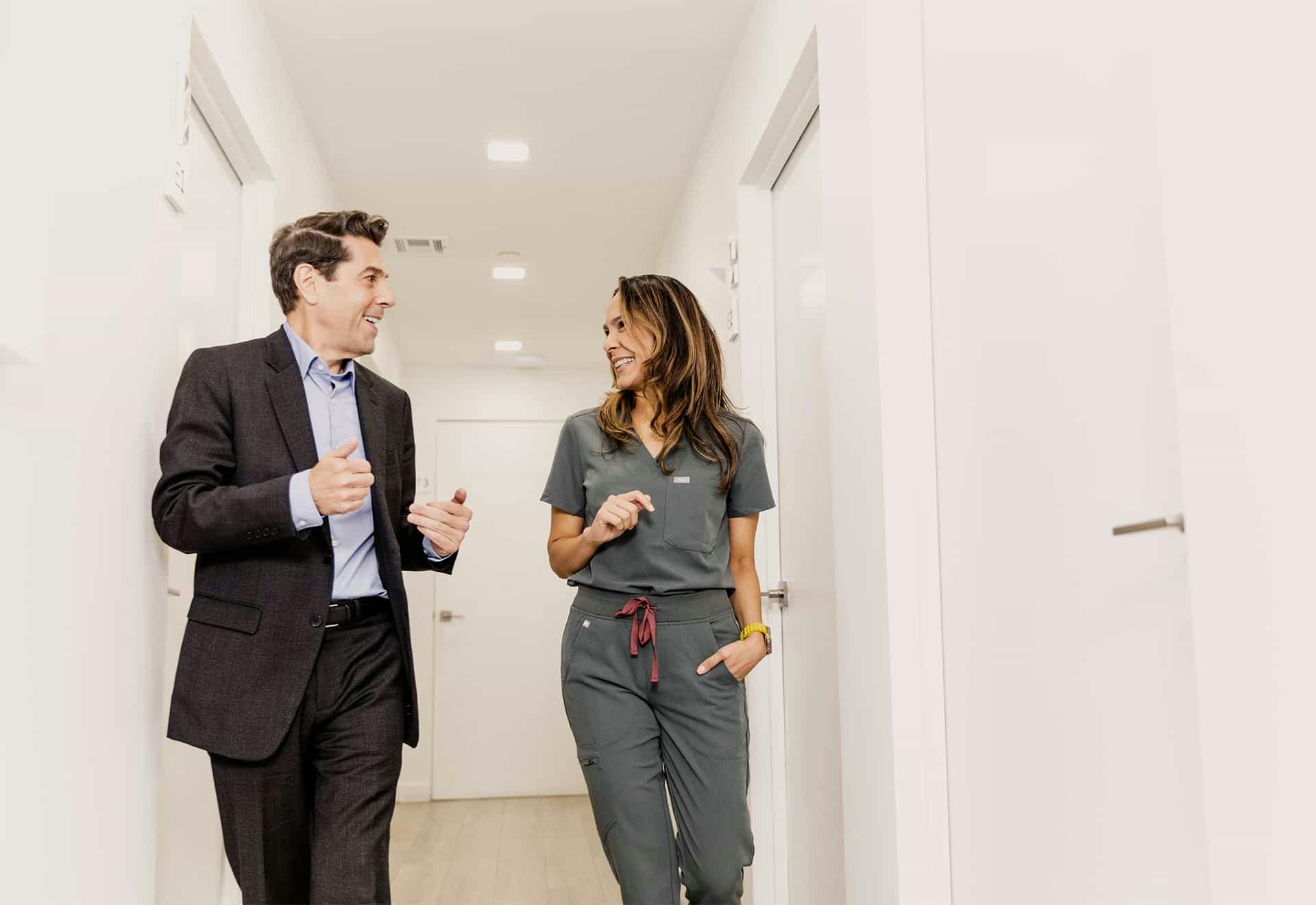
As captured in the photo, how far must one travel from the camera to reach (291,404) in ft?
5.27

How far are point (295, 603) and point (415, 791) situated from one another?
4675mm

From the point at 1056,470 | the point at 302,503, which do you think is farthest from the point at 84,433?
the point at 1056,470

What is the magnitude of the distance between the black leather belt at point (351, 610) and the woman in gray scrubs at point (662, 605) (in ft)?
1.12

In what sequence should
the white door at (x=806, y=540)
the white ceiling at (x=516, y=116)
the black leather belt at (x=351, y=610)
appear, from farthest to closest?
the white ceiling at (x=516, y=116) → the white door at (x=806, y=540) → the black leather belt at (x=351, y=610)

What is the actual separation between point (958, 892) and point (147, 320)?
1.47 m

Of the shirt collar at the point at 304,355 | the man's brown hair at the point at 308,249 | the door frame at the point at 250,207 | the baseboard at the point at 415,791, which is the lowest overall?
the baseboard at the point at 415,791

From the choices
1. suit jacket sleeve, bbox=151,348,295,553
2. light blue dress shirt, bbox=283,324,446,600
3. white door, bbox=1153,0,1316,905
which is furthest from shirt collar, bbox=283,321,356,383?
white door, bbox=1153,0,1316,905

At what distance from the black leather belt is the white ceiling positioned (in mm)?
Answer: 1745

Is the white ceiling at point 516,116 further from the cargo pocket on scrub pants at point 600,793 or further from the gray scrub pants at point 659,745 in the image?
the cargo pocket on scrub pants at point 600,793

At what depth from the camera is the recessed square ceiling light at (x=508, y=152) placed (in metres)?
3.51

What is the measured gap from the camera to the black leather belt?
156cm

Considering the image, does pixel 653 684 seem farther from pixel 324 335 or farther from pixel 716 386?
pixel 324 335

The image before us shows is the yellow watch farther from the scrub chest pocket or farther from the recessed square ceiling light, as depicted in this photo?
the recessed square ceiling light

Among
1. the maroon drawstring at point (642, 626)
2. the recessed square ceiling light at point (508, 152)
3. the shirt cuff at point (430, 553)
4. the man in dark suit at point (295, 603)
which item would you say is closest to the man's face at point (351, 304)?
the man in dark suit at point (295, 603)
